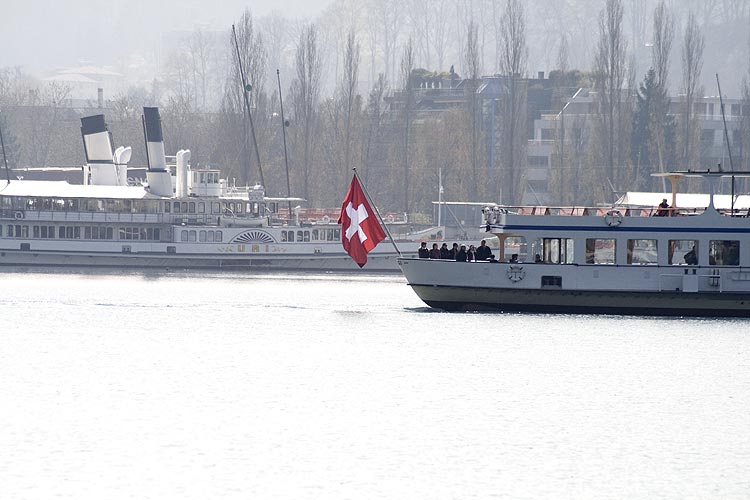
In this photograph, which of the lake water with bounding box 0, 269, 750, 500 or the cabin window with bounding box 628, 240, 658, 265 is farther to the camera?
the cabin window with bounding box 628, 240, 658, 265

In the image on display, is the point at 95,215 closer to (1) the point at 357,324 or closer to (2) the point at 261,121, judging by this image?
(2) the point at 261,121

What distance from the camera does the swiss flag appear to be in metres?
66.2

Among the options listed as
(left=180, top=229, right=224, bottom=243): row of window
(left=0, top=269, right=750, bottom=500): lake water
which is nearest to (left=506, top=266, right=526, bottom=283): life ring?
(left=0, top=269, right=750, bottom=500): lake water

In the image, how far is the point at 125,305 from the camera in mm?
71250

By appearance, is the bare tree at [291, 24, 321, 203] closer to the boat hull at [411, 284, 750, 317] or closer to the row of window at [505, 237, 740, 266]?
the boat hull at [411, 284, 750, 317]

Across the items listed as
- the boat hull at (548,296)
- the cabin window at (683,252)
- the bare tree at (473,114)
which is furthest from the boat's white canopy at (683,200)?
the boat hull at (548,296)

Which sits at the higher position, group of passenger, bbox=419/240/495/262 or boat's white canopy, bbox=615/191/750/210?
boat's white canopy, bbox=615/191/750/210

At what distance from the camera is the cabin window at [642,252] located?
61.2 metres

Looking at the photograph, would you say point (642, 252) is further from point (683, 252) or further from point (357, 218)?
point (357, 218)

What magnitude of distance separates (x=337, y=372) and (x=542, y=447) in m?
12.6

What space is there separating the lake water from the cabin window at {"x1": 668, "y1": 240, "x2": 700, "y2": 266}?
232 cm

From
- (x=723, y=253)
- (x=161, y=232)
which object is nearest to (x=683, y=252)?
(x=723, y=253)

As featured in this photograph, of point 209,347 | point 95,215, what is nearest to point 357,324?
point 209,347

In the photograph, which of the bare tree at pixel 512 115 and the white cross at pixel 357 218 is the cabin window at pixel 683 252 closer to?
the white cross at pixel 357 218
